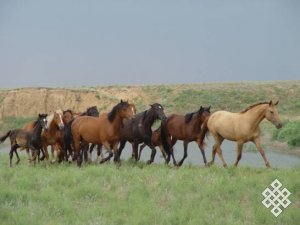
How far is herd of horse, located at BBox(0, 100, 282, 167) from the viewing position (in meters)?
14.6

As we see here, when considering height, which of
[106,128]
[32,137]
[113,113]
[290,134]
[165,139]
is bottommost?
[290,134]

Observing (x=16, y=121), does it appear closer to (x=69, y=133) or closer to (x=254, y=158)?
(x=254, y=158)

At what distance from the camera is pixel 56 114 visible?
1590 centimetres

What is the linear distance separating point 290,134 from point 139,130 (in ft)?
58.5

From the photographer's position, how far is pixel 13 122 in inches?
2099

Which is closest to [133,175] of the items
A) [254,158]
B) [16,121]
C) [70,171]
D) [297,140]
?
[70,171]

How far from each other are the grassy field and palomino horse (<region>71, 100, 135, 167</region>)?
1.30 metres

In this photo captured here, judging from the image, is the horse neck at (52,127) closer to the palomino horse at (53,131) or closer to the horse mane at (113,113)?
the palomino horse at (53,131)

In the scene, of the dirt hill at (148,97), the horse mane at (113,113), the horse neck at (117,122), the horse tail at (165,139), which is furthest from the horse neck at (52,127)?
the dirt hill at (148,97)

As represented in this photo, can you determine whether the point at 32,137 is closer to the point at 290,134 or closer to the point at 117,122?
the point at 117,122

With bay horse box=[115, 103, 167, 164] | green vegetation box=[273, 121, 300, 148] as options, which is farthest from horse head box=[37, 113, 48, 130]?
green vegetation box=[273, 121, 300, 148]

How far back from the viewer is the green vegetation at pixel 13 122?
170 feet

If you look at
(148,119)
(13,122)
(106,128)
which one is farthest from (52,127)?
(13,122)

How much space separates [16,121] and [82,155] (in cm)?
3837
